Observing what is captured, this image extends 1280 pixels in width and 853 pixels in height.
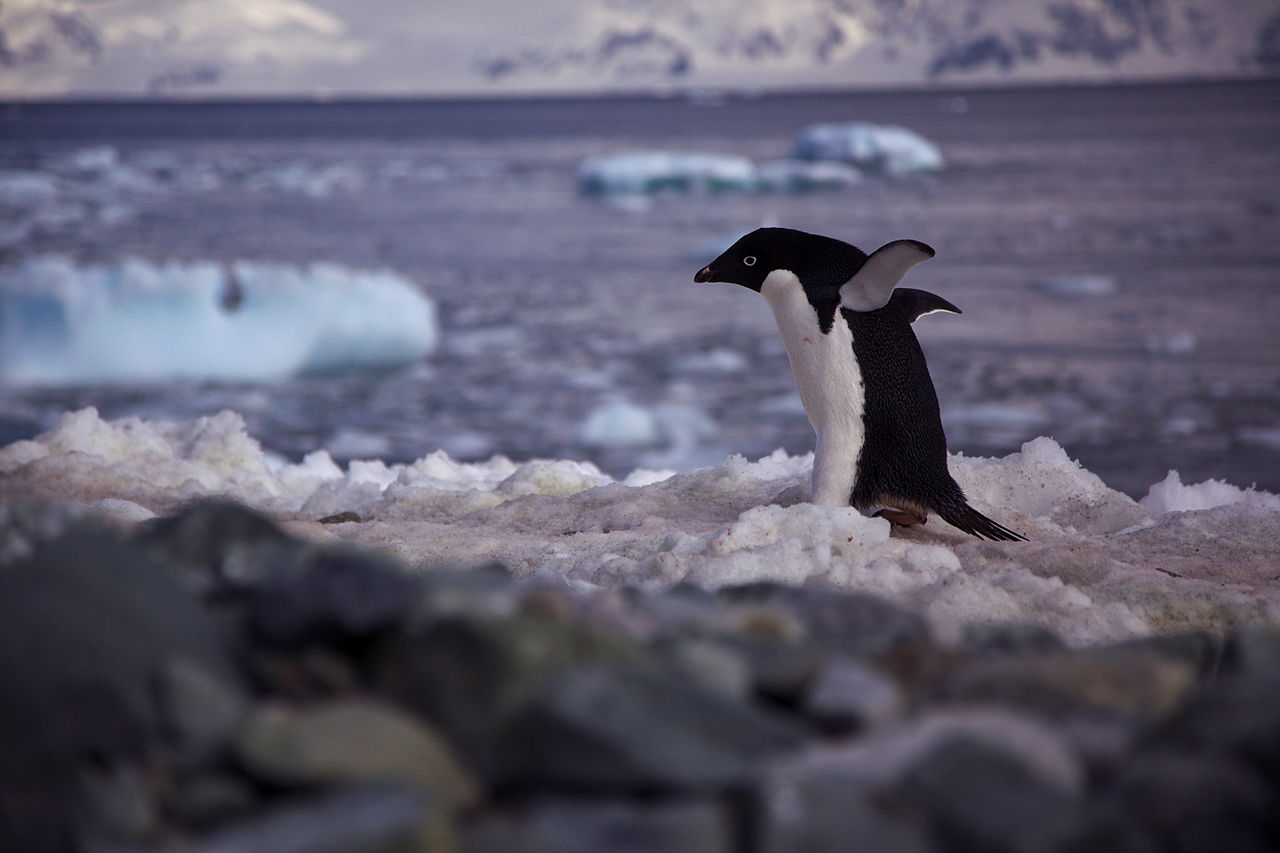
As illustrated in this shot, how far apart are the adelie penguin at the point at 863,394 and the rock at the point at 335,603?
221 centimetres

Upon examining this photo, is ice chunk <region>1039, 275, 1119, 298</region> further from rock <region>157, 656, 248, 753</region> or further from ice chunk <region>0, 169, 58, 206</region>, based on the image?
ice chunk <region>0, 169, 58, 206</region>

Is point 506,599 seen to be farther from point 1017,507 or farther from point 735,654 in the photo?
point 1017,507

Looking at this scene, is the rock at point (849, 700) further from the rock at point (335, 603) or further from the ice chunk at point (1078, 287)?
the ice chunk at point (1078, 287)

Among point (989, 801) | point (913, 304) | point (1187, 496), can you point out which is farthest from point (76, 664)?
point (1187, 496)

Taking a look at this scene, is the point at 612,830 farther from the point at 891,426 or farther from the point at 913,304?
the point at 913,304

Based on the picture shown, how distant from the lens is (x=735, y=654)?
1.61 m

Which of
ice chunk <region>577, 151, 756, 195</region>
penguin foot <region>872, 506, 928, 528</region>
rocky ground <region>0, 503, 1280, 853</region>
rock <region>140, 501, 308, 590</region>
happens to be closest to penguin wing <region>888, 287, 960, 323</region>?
penguin foot <region>872, 506, 928, 528</region>

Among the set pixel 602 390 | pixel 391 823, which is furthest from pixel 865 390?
pixel 602 390

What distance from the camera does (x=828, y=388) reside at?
366cm

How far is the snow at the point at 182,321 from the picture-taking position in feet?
35.8

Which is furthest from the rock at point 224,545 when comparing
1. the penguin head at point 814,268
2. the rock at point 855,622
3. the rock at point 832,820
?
the penguin head at point 814,268

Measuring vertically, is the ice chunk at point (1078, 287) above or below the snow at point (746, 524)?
above

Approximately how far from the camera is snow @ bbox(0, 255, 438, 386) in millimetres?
10898

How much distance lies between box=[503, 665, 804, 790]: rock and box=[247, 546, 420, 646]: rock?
0.23 meters
